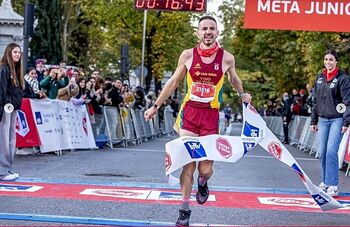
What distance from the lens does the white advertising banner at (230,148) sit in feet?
24.8

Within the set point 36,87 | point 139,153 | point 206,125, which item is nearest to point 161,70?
point 139,153

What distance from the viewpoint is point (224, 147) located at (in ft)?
25.5

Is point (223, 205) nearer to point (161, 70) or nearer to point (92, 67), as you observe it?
point (161, 70)

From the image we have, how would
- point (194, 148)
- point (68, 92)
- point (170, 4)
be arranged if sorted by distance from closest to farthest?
point (194, 148) → point (68, 92) → point (170, 4)

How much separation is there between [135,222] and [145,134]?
2026 centimetres

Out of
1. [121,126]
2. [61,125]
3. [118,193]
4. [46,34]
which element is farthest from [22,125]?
[46,34]

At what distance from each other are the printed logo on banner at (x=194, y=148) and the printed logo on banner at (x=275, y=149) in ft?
2.73

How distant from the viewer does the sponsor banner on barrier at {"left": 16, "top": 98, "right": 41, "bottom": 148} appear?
49.9 feet

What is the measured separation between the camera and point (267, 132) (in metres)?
8.05

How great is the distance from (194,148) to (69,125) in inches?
412

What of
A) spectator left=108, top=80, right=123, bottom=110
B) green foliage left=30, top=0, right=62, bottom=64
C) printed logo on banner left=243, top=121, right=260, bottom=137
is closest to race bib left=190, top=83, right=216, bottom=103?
printed logo on banner left=243, top=121, right=260, bottom=137

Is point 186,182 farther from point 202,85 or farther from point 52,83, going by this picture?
point 52,83

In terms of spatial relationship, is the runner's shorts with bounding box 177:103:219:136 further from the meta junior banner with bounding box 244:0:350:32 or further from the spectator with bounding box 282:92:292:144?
the spectator with bounding box 282:92:292:144

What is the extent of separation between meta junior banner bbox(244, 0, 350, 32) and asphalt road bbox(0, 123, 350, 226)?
306cm
